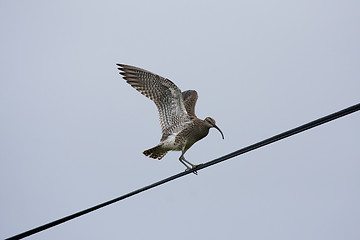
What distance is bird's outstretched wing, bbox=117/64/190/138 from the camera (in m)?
11.4

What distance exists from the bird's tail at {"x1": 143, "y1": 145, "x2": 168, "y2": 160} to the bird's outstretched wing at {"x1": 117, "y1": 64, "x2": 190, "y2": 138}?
316 millimetres

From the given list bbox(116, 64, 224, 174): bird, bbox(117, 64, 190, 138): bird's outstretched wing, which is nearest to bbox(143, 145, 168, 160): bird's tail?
bbox(116, 64, 224, 174): bird

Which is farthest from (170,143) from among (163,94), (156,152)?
(163,94)

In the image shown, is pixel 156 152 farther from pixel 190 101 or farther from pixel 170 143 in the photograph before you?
pixel 190 101

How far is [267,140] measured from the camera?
5.97 meters

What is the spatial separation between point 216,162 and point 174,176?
23.6 inches

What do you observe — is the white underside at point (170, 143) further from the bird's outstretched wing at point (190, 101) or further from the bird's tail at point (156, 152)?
the bird's outstretched wing at point (190, 101)

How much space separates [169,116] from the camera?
12.0 metres

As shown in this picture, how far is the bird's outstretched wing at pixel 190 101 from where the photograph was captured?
500 inches

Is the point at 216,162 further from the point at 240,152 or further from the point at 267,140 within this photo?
the point at 267,140

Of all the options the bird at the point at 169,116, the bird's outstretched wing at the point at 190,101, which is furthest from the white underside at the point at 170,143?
the bird's outstretched wing at the point at 190,101

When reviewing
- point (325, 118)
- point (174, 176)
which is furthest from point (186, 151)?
point (325, 118)

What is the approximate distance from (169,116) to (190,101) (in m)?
1.43

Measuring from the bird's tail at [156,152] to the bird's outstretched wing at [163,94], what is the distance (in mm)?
316
